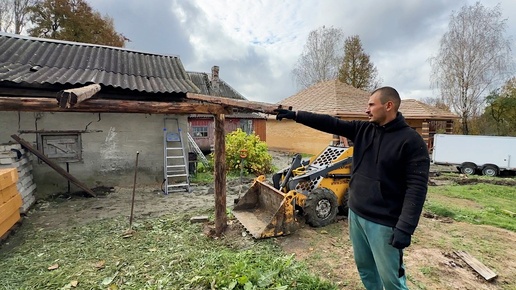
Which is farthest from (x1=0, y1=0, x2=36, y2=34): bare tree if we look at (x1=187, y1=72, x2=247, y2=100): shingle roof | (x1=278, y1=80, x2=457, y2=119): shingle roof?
(x1=278, y1=80, x2=457, y2=119): shingle roof

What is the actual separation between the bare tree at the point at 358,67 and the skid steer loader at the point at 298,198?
22.5m

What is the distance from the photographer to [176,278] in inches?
126

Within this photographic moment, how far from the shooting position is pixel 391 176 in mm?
2100

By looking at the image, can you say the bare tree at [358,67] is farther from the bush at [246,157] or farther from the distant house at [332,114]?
the bush at [246,157]

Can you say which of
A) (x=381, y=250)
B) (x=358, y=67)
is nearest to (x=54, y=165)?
(x=381, y=250)

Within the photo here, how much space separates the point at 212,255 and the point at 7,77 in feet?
20.0

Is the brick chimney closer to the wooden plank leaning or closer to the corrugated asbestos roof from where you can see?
the corrugated asbestos roof

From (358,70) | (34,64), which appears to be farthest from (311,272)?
(358,70)

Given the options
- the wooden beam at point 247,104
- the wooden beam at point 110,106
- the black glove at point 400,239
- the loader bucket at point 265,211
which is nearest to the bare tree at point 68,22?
the wooden beam at point 110,106

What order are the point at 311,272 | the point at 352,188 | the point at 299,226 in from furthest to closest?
the point at 299,226, the point at 311,272, the point at 352,188

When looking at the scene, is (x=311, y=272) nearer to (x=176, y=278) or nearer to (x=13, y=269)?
(x=176, y=278)

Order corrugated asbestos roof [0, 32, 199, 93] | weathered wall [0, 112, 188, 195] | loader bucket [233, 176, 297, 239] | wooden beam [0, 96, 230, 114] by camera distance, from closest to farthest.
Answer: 1. wooden beam [0, 96, 230, 114]
2. loader bucket [233, 176, 297, 239]
3. corrugated asbestos roof [0, 32, 199, 93]
4. weathered wall [0, 112, 188, 195]

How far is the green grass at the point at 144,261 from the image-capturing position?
307 cm

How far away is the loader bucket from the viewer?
4312mm
